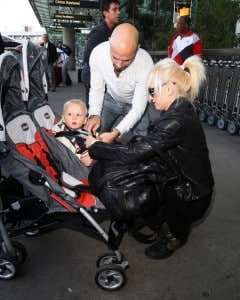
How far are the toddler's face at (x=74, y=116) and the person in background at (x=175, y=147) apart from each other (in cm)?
76

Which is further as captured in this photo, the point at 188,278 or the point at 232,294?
the point at 188,278

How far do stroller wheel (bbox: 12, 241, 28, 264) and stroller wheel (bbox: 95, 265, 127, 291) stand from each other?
23.7 inches

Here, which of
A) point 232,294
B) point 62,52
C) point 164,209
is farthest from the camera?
point 62,52

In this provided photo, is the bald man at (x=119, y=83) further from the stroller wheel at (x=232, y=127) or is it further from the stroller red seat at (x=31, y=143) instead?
the stroller wheel at (x=232, y=127)

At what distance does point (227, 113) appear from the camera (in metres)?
6.66

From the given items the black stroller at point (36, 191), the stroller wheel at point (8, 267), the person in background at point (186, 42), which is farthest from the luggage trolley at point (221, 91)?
the stroller wheel at point (8, 267)

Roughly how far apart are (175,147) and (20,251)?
135cm

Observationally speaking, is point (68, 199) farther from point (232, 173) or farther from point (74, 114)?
point (232, 173)

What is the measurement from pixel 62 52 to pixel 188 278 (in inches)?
559

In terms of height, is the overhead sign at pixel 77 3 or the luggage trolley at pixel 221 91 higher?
the overhead sign at pixel 77 3

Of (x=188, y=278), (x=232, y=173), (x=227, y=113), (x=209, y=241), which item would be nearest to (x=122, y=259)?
(x=188, y=278)

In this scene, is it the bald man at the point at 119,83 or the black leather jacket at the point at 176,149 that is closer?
the black leather jacket at the point at 176,149

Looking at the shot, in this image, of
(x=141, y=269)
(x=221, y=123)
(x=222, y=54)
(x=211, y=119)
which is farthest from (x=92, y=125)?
(x=222, y=54)

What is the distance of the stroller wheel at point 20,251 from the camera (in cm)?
270
